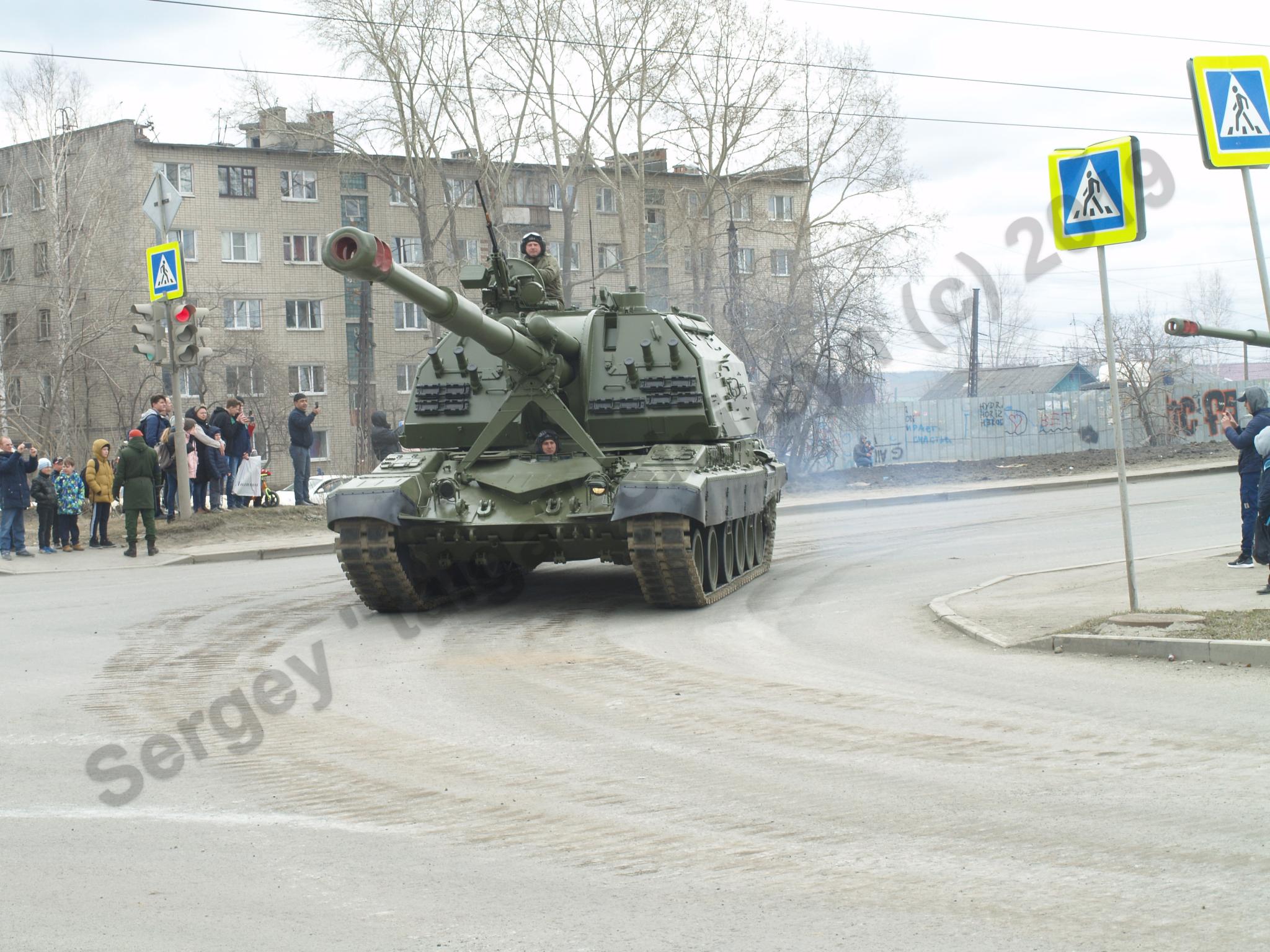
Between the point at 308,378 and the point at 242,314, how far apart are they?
138 inches

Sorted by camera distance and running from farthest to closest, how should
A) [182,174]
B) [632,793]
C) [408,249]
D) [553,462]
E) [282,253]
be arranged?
[408,249] < [282,253] < [182,174] < [553,462] < [632,793]

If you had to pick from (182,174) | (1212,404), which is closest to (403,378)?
(182,174)

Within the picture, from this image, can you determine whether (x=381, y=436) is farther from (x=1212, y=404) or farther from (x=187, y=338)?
(x=1212, y=404)

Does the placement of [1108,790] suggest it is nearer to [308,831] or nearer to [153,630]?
[308,831]

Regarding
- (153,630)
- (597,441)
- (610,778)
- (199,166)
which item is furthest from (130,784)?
(199,166)

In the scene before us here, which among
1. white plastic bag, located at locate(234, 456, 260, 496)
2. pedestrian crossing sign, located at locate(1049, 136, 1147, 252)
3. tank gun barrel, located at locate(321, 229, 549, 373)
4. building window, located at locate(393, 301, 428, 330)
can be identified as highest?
building window, located at locate(393, 301, 428, 330)

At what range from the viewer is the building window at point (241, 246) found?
5400cm

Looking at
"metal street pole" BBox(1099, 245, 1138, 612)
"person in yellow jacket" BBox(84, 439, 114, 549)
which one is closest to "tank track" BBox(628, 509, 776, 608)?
"metal street pole" BBox(1099, 245, 1138, 612)

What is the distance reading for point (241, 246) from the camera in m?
54.4

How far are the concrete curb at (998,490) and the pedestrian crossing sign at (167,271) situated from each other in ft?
37.6

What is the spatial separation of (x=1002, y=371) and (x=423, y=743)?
171 feet

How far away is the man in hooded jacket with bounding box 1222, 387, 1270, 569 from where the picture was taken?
12.6 m

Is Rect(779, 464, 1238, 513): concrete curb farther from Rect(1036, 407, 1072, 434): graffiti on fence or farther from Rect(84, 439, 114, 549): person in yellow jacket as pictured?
Rect(84, 439, 114, 549): person in yellow jacket

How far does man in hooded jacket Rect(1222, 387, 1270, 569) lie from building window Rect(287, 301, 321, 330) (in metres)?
45.7
